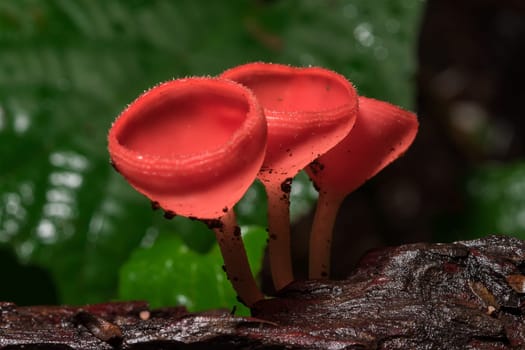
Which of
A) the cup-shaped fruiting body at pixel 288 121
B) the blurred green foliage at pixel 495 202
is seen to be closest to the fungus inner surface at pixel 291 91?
the cup-shaped fruiting body at pixel 288 121

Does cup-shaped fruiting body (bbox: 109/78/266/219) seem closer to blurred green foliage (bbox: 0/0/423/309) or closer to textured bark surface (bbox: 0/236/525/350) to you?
textured bark surface (bbox: 0/236/525/350)

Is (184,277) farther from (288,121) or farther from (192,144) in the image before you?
(288,121)

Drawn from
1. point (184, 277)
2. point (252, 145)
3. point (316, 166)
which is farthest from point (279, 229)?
point (184, 277)

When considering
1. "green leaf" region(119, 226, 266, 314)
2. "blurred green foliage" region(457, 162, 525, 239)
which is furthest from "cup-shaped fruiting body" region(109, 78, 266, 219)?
"blurred green foliage" region(457, 162, 525, 239)

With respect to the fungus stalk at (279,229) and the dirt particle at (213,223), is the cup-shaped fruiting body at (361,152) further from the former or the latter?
the dirt particle at (213,223)

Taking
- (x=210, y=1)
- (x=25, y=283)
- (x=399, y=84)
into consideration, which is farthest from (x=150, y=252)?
(x=210, y=1)

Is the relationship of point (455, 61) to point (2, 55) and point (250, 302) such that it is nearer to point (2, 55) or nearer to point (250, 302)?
point (2, 55)

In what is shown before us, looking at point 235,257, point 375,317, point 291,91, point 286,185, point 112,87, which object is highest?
point 112,87
